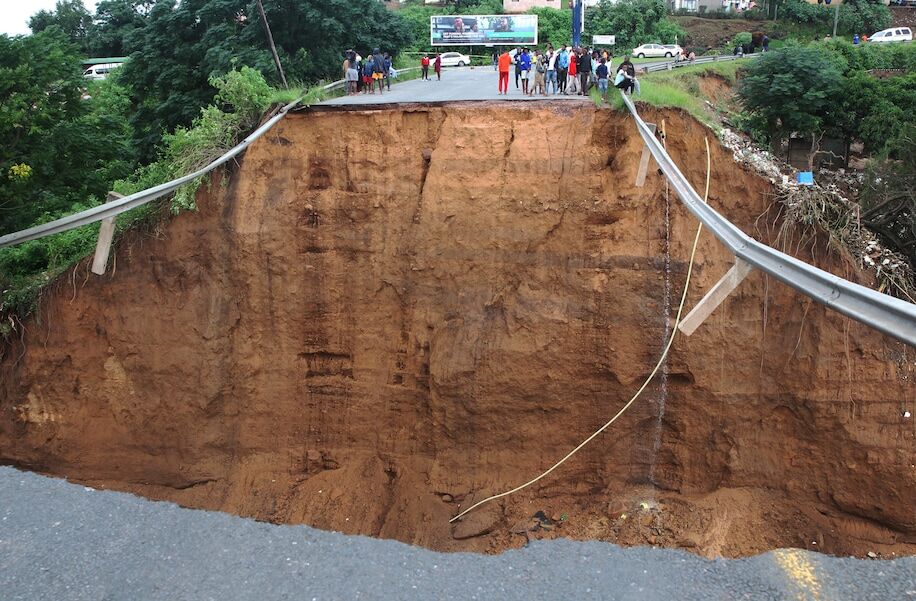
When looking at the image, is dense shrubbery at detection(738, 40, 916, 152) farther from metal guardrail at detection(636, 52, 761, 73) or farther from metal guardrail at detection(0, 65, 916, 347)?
metal guardrail at detection(0, 65, 916, 347)

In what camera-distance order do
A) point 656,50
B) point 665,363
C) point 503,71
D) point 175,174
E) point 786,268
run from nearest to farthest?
point 786,268 < point 665,363 < point 175,174 < point 503,71 < point 656,50

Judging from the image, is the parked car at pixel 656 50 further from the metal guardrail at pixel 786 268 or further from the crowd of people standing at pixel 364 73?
the metal guardrail at pixel 786 268

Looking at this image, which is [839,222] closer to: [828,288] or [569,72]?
[569,72]

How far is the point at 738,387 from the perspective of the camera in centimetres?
1087

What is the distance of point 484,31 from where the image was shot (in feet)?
129

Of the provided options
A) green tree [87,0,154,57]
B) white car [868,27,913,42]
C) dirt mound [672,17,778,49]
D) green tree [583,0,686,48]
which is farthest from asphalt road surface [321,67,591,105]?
green tree [87,0,154,57]

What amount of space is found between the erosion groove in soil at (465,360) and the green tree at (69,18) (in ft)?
148

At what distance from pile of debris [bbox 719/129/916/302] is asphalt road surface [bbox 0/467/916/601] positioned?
12.5ft

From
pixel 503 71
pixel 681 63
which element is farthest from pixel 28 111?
pixel 681 63

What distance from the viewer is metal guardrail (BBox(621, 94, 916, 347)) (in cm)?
434

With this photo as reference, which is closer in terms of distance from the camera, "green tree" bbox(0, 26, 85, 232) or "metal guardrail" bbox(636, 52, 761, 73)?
"green tree" bbox(0, 26, 85, 232)

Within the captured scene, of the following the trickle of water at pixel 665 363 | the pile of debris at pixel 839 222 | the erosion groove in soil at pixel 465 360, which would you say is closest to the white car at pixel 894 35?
the pile of debris at pixel 839 222

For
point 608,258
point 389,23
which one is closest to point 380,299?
point 608,258

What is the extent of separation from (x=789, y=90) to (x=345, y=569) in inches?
639
